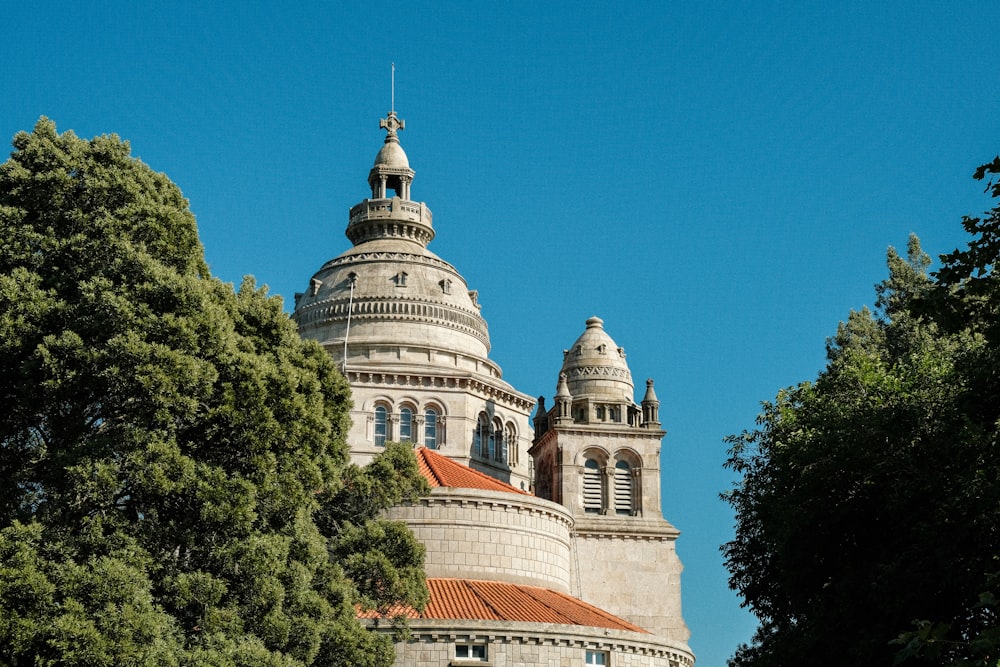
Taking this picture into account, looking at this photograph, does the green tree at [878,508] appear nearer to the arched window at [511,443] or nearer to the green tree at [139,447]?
the green tree at [139,447]

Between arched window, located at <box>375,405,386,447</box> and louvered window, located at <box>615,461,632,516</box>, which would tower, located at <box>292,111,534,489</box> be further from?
louvered window, located at <box>615,461,632,516</box>

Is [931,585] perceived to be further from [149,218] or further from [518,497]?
[518,497]

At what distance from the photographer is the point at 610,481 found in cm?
6203

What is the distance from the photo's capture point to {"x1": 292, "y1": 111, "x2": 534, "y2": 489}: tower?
204 ft

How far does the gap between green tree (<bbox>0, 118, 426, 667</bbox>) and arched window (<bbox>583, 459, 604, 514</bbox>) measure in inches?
1173

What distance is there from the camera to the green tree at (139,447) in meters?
26.6

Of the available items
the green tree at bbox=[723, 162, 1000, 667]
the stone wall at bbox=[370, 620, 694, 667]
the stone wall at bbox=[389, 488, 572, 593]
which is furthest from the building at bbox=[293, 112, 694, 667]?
the green tree at bbox=[723, 162, 1000, 667]

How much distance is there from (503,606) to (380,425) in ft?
61.9

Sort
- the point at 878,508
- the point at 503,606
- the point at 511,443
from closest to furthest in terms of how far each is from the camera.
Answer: the point at 878,508
the point at 503,606
the point at 511,443

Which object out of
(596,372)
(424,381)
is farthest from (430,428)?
(596,372)

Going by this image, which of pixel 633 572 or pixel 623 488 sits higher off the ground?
pixel 623 488

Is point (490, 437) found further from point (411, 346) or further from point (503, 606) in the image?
point (503, 606)

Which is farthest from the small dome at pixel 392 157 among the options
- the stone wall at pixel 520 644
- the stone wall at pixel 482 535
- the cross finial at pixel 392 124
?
the stone wall at pixel 520 644

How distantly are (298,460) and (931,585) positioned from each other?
15.5 meters
